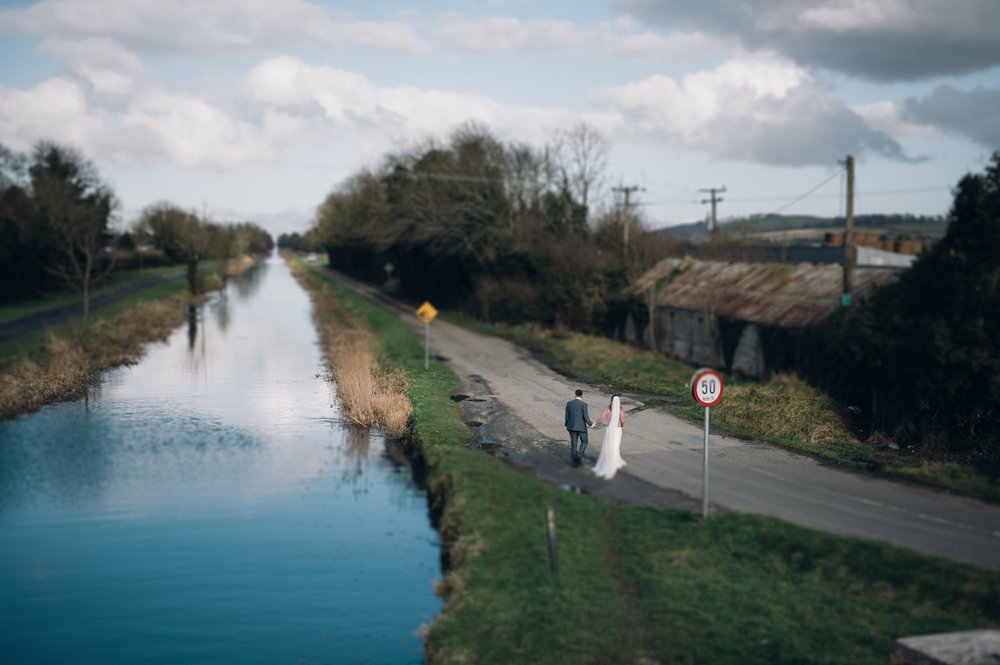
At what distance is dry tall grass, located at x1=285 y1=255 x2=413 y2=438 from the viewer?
23219 millimetres

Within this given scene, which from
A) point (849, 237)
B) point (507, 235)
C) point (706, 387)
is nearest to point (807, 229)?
point (507, 235)

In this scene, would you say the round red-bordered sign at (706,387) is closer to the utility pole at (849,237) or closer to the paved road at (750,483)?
the paved road at (750,483)

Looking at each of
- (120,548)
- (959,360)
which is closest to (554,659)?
(120,548)

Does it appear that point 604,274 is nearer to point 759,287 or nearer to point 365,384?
point 759,287

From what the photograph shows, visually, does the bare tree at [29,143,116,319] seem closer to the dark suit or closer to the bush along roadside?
the bush along roadside

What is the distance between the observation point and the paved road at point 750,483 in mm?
13156

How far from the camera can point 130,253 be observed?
336 feet

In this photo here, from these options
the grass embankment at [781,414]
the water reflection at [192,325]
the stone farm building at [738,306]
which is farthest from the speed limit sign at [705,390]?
the water reflection at [192,325]

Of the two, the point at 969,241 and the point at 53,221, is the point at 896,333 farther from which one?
the point at 53,221

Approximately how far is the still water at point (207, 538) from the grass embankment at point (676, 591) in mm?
1014

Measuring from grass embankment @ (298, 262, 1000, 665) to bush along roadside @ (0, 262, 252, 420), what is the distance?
17347 millimetres

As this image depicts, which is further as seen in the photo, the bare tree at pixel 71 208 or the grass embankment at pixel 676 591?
the bare tree at pixel 71 208

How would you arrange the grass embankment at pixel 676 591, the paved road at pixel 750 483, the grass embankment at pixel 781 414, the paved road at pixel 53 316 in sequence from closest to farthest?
the grass embankment at pixel 676 591
the paved road at pixel 750 483
the grass embankment at pixel 781 414
the paved road at pixel 53 316

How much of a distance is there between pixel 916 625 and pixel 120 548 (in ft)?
40.0
